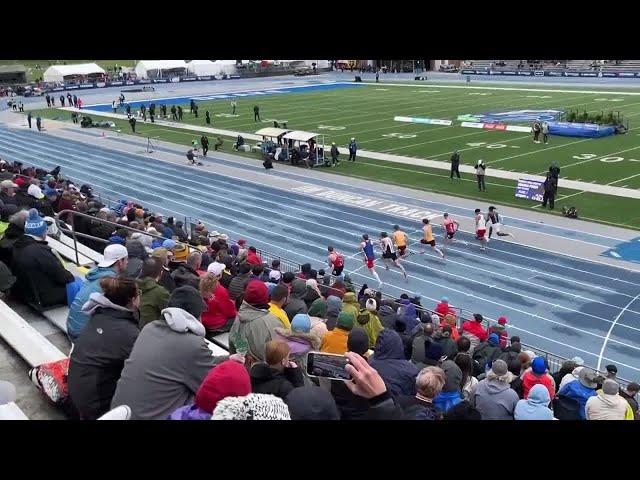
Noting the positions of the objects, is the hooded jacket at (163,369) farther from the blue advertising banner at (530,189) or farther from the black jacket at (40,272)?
the blue advertising banner at (530,189)

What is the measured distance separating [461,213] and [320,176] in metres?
8.31

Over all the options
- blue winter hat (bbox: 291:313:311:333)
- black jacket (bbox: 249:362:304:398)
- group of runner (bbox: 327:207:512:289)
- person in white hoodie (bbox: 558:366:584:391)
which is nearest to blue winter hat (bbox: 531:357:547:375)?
person in white hoodie (bbox: 558:366:584:391)

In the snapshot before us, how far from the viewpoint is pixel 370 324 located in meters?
7.65

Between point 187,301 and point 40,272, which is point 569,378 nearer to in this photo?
point 187,301

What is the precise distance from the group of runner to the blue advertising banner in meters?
3.83

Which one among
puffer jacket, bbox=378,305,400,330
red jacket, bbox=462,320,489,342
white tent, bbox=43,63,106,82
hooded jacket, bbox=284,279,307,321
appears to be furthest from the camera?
white tent, bbox=43,63,106,82

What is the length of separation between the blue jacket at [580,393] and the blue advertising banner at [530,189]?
15.6 m

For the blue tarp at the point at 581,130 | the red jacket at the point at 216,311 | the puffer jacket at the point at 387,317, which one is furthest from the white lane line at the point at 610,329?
the blue tarp at the point at 581,130

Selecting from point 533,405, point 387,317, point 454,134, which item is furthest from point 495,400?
point 454,134

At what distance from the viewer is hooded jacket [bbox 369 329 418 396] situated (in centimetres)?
525

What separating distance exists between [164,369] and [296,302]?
401 cm

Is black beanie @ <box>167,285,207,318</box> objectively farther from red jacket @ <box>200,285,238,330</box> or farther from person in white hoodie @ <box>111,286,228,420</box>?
red jacket @ <box>200,285,238,330</box>
